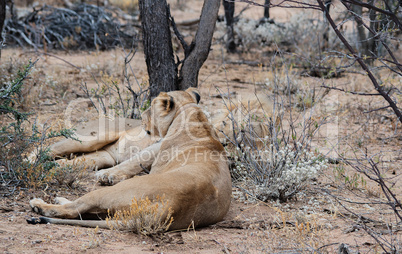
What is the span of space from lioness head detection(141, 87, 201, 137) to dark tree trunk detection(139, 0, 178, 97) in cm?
147

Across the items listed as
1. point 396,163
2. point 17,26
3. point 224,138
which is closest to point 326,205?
point 224,138

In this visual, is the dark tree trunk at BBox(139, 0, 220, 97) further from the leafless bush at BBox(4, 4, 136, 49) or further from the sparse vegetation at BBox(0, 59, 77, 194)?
the leafless bush at BBox(4, 4, 136, 49)

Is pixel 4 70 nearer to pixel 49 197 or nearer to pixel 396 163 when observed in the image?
pixel 49 197

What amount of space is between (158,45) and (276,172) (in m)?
2.68

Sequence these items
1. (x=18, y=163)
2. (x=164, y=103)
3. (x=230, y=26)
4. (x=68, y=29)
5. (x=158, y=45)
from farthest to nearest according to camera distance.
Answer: (x=68, y=29)
(x=230, y=26)
(x=158, y=45)
(x=164, y=103)
(x=18, y=163)

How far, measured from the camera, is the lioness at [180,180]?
11.8 feet

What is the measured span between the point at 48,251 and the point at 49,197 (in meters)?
1.34

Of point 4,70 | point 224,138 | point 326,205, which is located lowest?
point 326,205

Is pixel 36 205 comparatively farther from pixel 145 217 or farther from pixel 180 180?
pixel 180 180

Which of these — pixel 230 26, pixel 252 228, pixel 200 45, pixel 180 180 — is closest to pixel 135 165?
pixel 180 180

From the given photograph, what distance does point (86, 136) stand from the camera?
5699 millimetres

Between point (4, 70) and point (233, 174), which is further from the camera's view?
point (4, 70)

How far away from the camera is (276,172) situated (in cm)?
486

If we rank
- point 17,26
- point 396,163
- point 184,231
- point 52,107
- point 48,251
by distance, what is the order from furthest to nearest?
point 17,26
point 52,107
point 396,163
point 184,231
point 48,251
